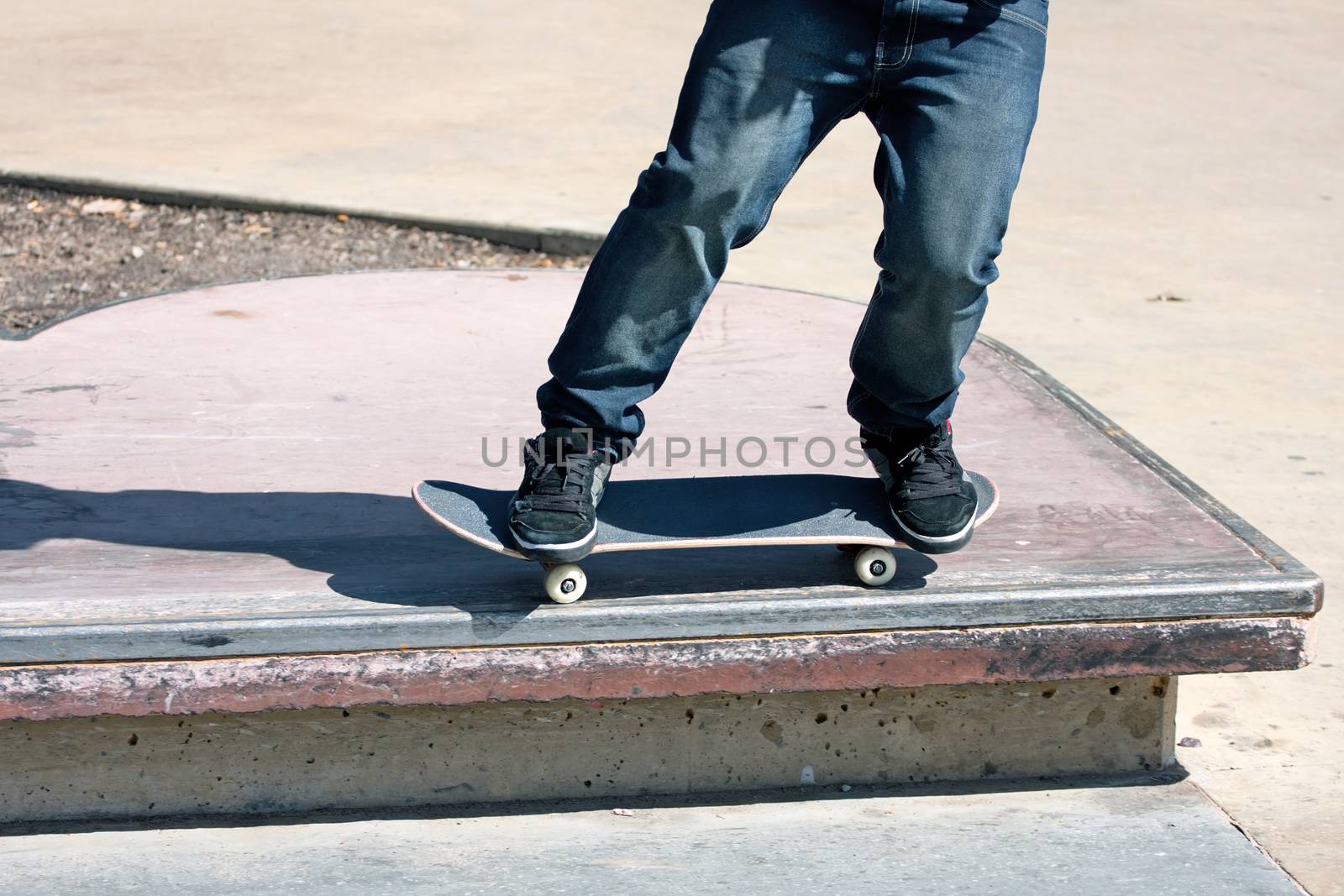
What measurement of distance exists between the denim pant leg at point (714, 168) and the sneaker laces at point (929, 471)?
1.32 feet

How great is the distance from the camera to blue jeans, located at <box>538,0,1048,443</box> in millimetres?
2002

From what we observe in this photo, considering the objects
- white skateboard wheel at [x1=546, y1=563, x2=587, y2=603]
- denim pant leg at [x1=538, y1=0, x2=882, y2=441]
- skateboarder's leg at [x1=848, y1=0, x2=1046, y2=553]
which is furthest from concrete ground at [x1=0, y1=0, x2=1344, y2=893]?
denim pant leg at [x1=538, y1=0, x2=882, y2=441]

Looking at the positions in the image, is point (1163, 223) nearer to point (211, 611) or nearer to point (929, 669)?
point (929, 669)

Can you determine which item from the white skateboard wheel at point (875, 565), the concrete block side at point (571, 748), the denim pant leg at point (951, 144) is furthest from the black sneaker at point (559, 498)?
the denim pant leg at point (951, 144)

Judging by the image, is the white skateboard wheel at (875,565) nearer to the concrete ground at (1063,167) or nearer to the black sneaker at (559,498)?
the black sneaker at (559,498)

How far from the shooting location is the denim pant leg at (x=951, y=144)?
6.56 feet

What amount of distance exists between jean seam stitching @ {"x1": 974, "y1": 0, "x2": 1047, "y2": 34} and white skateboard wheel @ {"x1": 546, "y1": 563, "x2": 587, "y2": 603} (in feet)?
3.10

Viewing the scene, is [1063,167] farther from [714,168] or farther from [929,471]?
[714,168]

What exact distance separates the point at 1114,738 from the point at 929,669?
0.41 m

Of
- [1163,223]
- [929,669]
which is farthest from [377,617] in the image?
[1163,223]

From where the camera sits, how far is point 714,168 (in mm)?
2002

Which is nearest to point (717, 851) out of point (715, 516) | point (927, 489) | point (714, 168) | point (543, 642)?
point (543, 642)

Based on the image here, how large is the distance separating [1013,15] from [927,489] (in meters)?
0.67

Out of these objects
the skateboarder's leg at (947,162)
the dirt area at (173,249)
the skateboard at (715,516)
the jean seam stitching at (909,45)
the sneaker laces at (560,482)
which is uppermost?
the jean seam stitching at (909,45)
